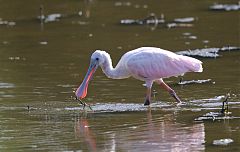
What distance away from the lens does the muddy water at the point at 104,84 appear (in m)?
9.22

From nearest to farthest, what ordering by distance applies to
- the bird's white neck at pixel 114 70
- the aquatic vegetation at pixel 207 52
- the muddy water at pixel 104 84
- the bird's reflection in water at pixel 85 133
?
the bird's reflection in water at pixel 85 133, the muddy water at pixel 104 84, the bird's white neck at pixel 114 70, the aquatic vegetation at pixel 207 52

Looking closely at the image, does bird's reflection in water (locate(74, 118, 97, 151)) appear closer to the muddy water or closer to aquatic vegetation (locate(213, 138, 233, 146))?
the muddy water

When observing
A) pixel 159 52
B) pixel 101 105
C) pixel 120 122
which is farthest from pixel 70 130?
pixel 159 52

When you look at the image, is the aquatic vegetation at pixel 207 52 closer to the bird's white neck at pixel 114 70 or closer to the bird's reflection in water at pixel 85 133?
the bird's white neck at pixel 114 70

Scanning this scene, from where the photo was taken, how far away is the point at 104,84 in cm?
1307

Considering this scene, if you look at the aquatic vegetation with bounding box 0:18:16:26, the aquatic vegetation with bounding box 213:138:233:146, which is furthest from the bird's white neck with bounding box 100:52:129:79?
the aquatic vegetation with bounding box 0:18:16:26

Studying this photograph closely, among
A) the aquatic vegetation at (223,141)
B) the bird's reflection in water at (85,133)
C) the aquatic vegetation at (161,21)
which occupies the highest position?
the aquatic vegetation at (161,21)

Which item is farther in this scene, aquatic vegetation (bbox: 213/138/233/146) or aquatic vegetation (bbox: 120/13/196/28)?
aquatic vegetation (bbox: 120/13/196/28)

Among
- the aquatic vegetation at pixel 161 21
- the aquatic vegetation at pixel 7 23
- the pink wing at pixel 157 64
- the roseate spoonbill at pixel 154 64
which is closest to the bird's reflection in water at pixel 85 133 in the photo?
the roseate spoonbill at pixel 154 64

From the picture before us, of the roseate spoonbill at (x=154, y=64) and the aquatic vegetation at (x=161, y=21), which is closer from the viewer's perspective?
the roseate spoonbill at (x=154, y=64)

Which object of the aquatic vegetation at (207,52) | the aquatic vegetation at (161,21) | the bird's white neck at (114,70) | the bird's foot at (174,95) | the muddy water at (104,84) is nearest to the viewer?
the muddy water at (104,84)

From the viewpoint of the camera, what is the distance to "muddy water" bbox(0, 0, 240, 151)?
30.2ft

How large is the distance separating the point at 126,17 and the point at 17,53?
462cm

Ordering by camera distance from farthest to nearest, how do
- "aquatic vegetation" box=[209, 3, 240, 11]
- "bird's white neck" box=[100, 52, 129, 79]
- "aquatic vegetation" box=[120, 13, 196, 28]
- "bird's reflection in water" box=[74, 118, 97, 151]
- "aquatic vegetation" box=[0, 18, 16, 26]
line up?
"aquatic vegetation" box=[209, 3, 240, 11]
"aquatic vegetation" box=[0, 18, 16, 26]
"aquatic vegetation" box=[120, 13, 196, 28]
"bird's white neck" box=[100, 52, 129, 79]
"bird's reflection in water" box=[74, 118, 97, 151]
